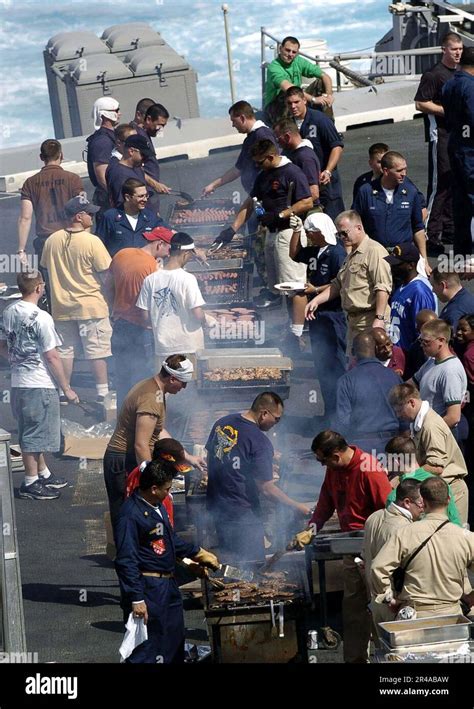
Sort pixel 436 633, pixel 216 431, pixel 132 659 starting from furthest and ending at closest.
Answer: pixel 216 431
pixel 132 659
pixel 436 633

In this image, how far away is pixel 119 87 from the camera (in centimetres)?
2228

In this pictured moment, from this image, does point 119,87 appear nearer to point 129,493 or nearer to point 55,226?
point 55,226

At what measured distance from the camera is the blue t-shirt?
399 inches

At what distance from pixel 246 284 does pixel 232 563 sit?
5.34m

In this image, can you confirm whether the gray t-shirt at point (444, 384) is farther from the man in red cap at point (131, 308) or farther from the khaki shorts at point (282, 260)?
the khaki shorts at point (282, 260)

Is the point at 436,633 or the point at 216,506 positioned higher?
the point at 216,506

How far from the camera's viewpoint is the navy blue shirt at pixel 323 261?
11.4 metres

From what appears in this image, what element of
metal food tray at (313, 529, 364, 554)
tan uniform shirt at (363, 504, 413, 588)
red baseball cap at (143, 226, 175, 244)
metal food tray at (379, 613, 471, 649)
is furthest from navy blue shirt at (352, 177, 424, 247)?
metal food tray at (379, 613, 471, 649)

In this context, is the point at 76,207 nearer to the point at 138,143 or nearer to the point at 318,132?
the point at 138,143

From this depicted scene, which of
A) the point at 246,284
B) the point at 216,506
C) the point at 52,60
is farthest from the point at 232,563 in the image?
the point at 52,60

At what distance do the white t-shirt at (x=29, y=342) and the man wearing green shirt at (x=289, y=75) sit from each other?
5.68m

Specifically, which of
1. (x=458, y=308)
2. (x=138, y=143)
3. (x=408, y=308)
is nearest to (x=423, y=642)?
(x=458, y=308)

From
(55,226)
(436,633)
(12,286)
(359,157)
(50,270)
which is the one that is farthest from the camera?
(359,157)

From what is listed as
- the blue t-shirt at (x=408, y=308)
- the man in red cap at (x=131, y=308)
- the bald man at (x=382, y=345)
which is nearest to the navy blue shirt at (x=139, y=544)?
the bald man at (x=382, y=345)
